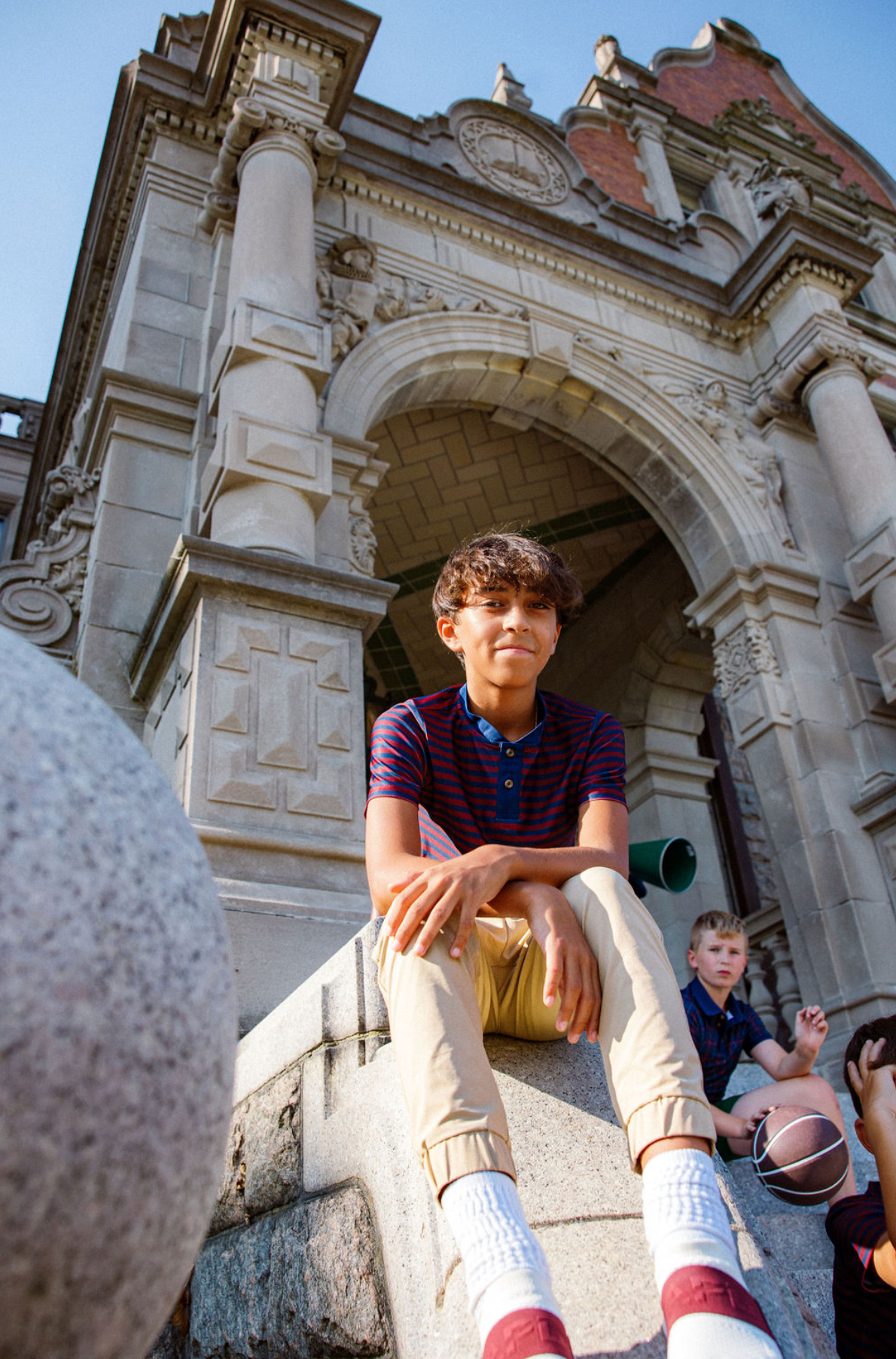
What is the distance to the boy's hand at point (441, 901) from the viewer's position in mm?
1567

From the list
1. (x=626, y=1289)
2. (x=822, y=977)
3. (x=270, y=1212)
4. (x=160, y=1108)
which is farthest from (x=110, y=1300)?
(x=822, y=977)

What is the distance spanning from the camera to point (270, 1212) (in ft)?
6.83

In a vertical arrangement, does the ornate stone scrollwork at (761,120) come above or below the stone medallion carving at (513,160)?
above

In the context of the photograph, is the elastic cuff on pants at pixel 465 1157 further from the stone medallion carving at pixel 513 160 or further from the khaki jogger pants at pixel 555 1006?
the stone medallion carving at pixel 513 160

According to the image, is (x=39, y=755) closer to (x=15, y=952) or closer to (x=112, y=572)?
(x=15, y=952)

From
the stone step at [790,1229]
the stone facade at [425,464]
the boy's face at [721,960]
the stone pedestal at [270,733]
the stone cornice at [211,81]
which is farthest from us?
the stone cornice at [211,81]

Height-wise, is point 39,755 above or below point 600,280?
below

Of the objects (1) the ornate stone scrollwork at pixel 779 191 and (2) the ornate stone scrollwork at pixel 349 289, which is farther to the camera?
(1) the ornate stone scrollwork at pixel 779 191

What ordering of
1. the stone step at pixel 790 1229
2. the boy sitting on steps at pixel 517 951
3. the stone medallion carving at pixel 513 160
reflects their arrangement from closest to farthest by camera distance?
the boy sitting on steps at pixel 517 951 < the stone step at pixel 790 1229 < the stone medallion carving at pixel 513 160

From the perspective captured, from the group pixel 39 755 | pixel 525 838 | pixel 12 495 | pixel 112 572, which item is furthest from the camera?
pixel 12 495

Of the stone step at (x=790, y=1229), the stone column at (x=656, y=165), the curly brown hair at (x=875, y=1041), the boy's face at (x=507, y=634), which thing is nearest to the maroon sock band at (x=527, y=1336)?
the curly brown hair at (x=875, y=1041)

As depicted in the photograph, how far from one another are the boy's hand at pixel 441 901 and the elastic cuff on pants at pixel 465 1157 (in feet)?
0.94

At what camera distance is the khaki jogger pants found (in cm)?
138

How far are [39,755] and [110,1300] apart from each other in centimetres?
44
